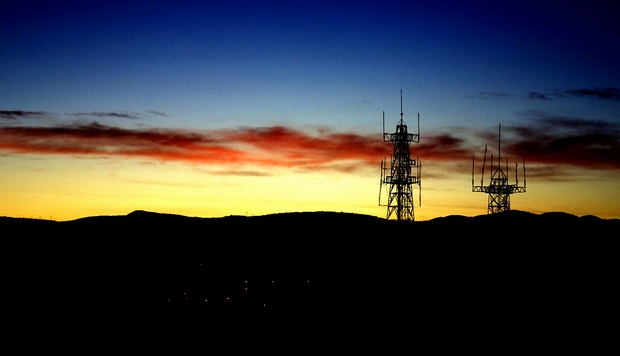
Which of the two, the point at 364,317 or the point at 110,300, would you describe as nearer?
the point at 364,317

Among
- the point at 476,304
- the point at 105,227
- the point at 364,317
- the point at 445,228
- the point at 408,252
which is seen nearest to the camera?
the point at 364,317

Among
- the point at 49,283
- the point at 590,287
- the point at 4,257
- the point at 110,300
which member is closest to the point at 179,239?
the point at 4,257

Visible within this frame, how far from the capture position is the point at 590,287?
3241 centimetres

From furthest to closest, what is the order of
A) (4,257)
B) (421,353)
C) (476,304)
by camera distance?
1. (4,257)
2. (476,304)
3. (421,353)

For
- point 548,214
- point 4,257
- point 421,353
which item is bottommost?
point 421,353

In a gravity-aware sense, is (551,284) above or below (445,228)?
below

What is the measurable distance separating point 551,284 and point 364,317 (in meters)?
13.9

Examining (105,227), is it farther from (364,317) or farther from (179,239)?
(364,317)

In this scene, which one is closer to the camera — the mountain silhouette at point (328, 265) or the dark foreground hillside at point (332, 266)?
the dark foreground hillside at point (332, 266)

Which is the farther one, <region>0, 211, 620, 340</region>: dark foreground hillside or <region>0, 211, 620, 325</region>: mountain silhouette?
<region>0, 211, 620, 325</region>: mountain silhouette

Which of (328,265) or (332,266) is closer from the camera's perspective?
(332,266)

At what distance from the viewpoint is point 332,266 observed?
A: 3997 centimetres

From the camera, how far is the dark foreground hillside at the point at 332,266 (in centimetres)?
2858

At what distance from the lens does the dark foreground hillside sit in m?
28.6
